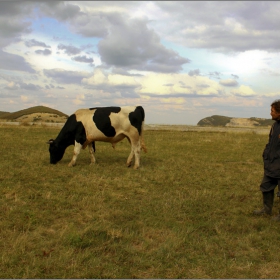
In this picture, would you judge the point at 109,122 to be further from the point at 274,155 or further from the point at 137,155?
the point at 274,155

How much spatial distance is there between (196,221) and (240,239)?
988 millimetres

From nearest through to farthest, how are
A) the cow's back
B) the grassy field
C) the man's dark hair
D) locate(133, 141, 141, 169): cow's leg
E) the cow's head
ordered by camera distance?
the grassy field
the man's dark hair
the cow's back
locate(133, 141, 141, 169): cow's leg
the cow's head

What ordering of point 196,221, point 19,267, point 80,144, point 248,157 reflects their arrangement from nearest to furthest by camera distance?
1. point 19,267
2. point 196,221
3. point 80,144
4. point 248,157

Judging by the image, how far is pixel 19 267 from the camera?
3.90 m

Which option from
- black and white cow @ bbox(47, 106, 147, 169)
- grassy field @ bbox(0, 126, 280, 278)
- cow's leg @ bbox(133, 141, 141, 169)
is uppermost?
black and white cow @ bbox(47, 106, 147, 169)

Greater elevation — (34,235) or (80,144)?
(80,144)

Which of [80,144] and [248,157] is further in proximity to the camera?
[248,157]

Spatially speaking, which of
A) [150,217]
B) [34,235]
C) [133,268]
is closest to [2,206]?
[34,235]

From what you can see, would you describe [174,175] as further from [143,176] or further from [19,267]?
[19,267]

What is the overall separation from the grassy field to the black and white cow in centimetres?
116

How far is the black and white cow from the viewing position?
10680 millimetres

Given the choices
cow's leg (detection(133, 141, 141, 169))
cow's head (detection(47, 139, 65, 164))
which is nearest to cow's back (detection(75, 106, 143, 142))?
cow's leg (detection(133, 141, 141, 169))

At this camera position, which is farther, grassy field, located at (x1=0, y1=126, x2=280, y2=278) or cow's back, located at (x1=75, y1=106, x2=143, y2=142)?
cow's back, located at (x1=75, y1=106, x2=143, y2=142)

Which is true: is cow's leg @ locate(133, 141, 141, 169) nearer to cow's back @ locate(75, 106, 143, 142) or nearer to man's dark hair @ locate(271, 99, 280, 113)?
cow's back @ locate(75, 106, 143, 142)
